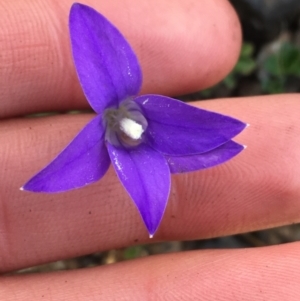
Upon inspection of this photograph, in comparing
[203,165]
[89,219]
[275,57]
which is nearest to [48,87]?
[89,219]

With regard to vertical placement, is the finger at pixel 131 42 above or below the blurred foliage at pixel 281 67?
above

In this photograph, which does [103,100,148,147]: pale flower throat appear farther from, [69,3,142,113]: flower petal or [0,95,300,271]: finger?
[0,95,300,271]: finger

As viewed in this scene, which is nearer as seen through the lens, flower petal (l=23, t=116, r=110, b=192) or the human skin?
flower petal (l=23, t=116, r=110, b=192)

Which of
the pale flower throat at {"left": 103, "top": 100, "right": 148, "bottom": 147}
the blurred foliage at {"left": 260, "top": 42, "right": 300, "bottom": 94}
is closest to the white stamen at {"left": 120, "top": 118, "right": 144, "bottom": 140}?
the pale flower throat at {"left": 103, "top": 100, "right": 148, "bottom": 147}

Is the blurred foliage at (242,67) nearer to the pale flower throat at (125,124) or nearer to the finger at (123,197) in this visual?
the finger at (123,197)

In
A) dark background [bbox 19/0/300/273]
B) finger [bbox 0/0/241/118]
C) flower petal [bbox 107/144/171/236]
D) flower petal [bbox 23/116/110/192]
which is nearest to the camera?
flower petal [bbox 23/116/110/192]

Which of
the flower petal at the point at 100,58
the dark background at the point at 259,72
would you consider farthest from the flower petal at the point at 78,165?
the dark background at the point at 259,72
